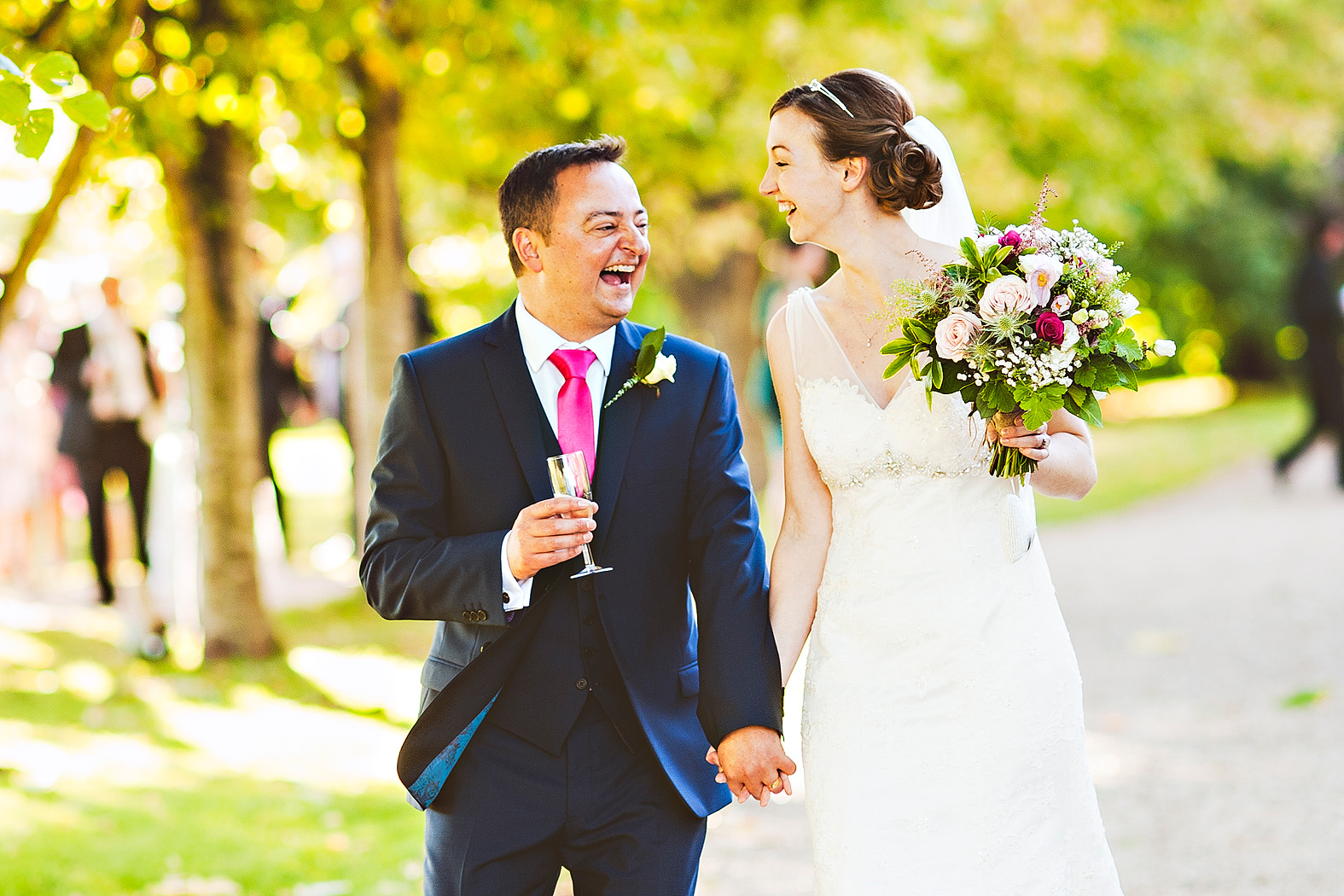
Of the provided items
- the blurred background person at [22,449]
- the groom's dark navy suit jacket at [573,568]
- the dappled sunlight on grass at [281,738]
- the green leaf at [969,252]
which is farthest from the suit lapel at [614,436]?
the blurred background person at [22,449]

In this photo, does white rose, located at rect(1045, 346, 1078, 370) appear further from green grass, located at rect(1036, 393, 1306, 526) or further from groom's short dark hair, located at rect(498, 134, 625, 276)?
green grass, located at rect(1036, 393, 1306, 526)

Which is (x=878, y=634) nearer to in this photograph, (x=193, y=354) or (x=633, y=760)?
(x=633, y=760)

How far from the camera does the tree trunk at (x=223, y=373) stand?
9.10 meters

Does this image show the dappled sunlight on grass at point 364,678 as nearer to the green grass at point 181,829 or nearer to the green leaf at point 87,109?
the green grass at point 181,829

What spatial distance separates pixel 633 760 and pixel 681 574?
426 mm

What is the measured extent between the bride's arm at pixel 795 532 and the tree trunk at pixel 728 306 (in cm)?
1413

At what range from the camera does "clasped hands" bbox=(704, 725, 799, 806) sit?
294 centimetres

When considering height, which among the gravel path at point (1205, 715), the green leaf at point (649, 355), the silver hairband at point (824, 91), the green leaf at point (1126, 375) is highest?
the silver hairband at point (824, 91)

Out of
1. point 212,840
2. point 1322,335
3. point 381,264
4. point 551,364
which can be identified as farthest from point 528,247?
point 1322,335

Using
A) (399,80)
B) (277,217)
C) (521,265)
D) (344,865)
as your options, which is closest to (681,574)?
(521,265)

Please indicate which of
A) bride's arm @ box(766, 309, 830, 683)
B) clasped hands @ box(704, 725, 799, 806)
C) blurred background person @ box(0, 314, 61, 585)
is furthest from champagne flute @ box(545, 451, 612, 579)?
blurred background person @ box(0, 314, 61, 585)

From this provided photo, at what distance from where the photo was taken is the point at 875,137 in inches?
124

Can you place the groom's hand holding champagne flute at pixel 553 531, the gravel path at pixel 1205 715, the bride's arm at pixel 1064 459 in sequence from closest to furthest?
the groom's hand holding champagne flute at pixel 553 531 < the bride's arm at pixel 1064 459 < the gravel path at pixel 1205 715

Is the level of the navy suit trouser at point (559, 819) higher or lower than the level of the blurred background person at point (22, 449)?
lower
